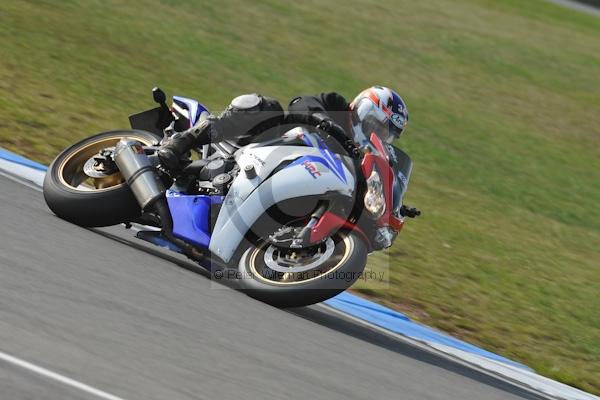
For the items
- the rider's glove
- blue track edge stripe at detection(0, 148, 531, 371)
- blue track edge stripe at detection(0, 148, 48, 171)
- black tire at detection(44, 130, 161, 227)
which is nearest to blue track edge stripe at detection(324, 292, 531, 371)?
blue track edge stripe at detection(0, 148, 531, 371)

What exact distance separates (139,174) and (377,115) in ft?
5.46

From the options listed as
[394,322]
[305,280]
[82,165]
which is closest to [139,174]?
[82,165]

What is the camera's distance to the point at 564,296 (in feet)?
35.8

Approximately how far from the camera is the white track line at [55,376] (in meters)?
4.00

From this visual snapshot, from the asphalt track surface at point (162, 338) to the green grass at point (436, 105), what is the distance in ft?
7.49

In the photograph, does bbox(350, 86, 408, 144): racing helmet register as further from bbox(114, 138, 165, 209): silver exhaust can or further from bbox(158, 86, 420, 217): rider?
bbox(114, 138, 165, 209): silver exhaust can

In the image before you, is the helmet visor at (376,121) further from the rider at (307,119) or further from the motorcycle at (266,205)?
the motorcycle at (266,205)

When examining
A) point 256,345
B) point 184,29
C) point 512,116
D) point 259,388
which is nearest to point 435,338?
point 256,345

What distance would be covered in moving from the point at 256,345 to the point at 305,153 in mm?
1805

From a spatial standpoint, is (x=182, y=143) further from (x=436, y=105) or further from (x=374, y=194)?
(x=436, y=105)

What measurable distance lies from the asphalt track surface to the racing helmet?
130cm

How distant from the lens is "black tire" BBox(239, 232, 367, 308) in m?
6.30

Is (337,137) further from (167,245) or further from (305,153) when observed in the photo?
(167,245)

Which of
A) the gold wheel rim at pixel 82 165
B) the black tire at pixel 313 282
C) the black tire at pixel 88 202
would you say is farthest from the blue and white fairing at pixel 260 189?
the gold wheel rim at pixel 82 165
